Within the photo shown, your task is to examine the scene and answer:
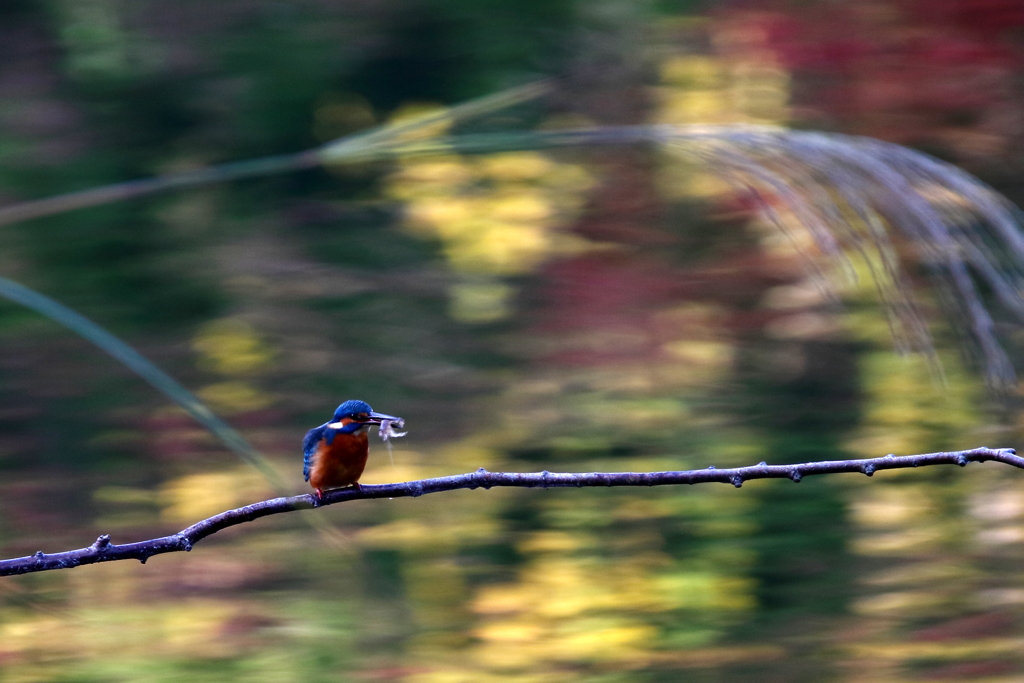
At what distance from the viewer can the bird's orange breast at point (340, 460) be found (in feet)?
3.27

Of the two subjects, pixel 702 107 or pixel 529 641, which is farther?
pixel 702 107

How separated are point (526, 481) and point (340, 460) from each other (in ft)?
1.28

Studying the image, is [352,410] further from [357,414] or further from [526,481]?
[526,481]

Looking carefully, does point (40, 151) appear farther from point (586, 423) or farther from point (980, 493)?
point (980, 493)

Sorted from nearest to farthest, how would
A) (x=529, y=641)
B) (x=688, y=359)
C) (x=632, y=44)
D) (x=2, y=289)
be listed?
(x=2, y=289)
(x=529, y=641)
(x=688, y=359)
(x=632, y=44)

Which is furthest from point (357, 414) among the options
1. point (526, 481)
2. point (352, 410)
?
point (526, 481)

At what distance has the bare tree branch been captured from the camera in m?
0.63

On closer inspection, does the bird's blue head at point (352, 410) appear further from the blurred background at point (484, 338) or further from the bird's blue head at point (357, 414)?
the blurred background at point (484, 338)

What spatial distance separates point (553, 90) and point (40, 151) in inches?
42.6

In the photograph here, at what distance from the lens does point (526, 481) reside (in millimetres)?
662

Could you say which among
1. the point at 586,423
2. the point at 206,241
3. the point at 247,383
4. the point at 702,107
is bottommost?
the point at 586,423

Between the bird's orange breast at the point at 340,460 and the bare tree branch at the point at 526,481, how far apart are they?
26 centimetres

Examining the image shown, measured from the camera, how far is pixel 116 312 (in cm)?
183

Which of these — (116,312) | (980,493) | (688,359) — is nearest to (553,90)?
(688,359)
